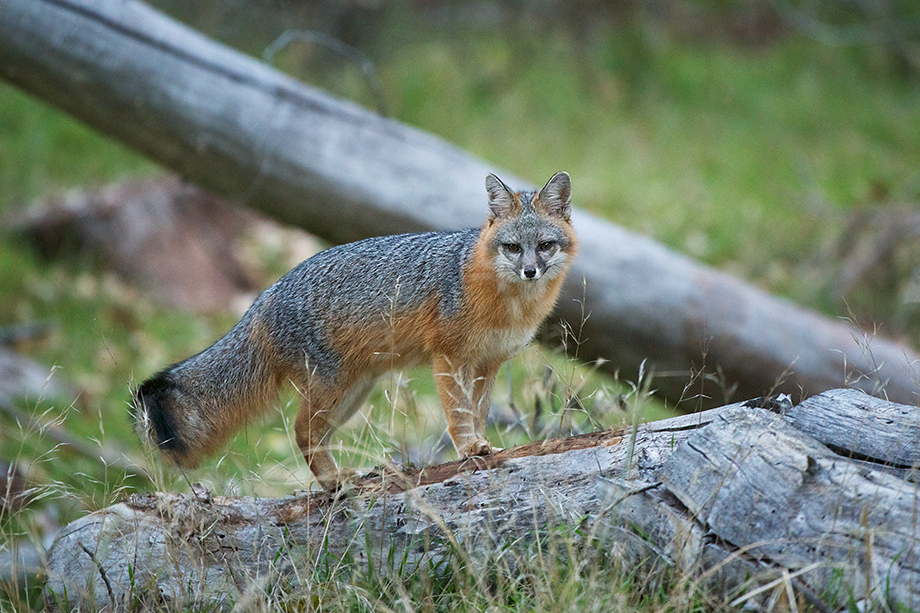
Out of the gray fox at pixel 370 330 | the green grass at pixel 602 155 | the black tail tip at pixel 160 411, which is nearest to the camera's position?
the black tail tip at pixel 160 411

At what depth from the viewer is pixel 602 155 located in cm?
1096

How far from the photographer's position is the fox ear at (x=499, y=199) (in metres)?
3.86

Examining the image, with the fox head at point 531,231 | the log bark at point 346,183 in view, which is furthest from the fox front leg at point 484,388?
the log bark at point 346,183

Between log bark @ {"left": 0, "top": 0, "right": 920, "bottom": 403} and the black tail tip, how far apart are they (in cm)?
230

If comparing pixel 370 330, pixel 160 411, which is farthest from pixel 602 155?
pixel 160 411

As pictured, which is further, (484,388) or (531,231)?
(484,388)

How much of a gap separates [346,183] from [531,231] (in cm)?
233

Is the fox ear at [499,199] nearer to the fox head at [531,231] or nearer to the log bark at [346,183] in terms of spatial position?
the fox head at [531,231]

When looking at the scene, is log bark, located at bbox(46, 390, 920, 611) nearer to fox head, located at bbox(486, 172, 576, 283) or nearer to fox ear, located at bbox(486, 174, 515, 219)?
fox head, located at bbox(486, 172, 576, 283)

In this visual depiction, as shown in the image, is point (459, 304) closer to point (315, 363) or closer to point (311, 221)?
point (315, 363)

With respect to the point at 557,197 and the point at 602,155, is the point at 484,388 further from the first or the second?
the point at 602,155

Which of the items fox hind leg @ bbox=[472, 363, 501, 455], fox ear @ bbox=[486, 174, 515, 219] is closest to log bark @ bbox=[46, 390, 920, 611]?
fox hind leg @ bbox=[472, 363, 501, 455]

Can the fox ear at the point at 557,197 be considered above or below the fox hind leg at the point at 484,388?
above

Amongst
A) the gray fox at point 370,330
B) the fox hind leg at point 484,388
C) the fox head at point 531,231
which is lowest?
the fox hind leg at point 484,388
